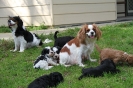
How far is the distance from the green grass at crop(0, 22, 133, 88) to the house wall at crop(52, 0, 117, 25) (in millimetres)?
1763

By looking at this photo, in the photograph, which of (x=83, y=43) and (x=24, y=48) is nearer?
(x=83, y=43)

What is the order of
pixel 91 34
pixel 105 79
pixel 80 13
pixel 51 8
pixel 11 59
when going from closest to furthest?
1. pixel 105 79
2. pixel 91 34
3. pixel 11 59
4. pixel 51 8
5. pixel 80 13

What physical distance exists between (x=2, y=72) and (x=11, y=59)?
1269 mm

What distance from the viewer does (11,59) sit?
7.54 meters

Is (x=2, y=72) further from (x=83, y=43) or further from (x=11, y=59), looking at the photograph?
(x=83, y=43)

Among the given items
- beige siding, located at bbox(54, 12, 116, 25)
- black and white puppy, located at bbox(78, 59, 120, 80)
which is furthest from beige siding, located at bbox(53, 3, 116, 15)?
black and white puppy, located at bbox(78, 59, 120, 80)

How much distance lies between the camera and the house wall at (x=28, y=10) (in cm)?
1131

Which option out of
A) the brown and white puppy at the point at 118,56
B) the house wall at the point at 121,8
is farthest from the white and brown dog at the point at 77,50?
the house wall at the point at 121,8

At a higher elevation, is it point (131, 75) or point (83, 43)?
point (83, 43)

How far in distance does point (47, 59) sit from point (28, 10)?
5.77 meters

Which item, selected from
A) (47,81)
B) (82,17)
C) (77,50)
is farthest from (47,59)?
(82,17)

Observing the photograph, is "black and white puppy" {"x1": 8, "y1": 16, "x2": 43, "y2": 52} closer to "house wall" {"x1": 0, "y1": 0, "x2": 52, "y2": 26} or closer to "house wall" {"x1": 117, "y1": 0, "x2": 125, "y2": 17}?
"house wall" {"x1": 0, "y1": 0, "x2": 52, "y2": 26}

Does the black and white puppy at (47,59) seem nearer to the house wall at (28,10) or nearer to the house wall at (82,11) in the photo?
the house wall at (82,11)

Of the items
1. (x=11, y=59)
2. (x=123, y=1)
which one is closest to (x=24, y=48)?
(x=11, y=59)
